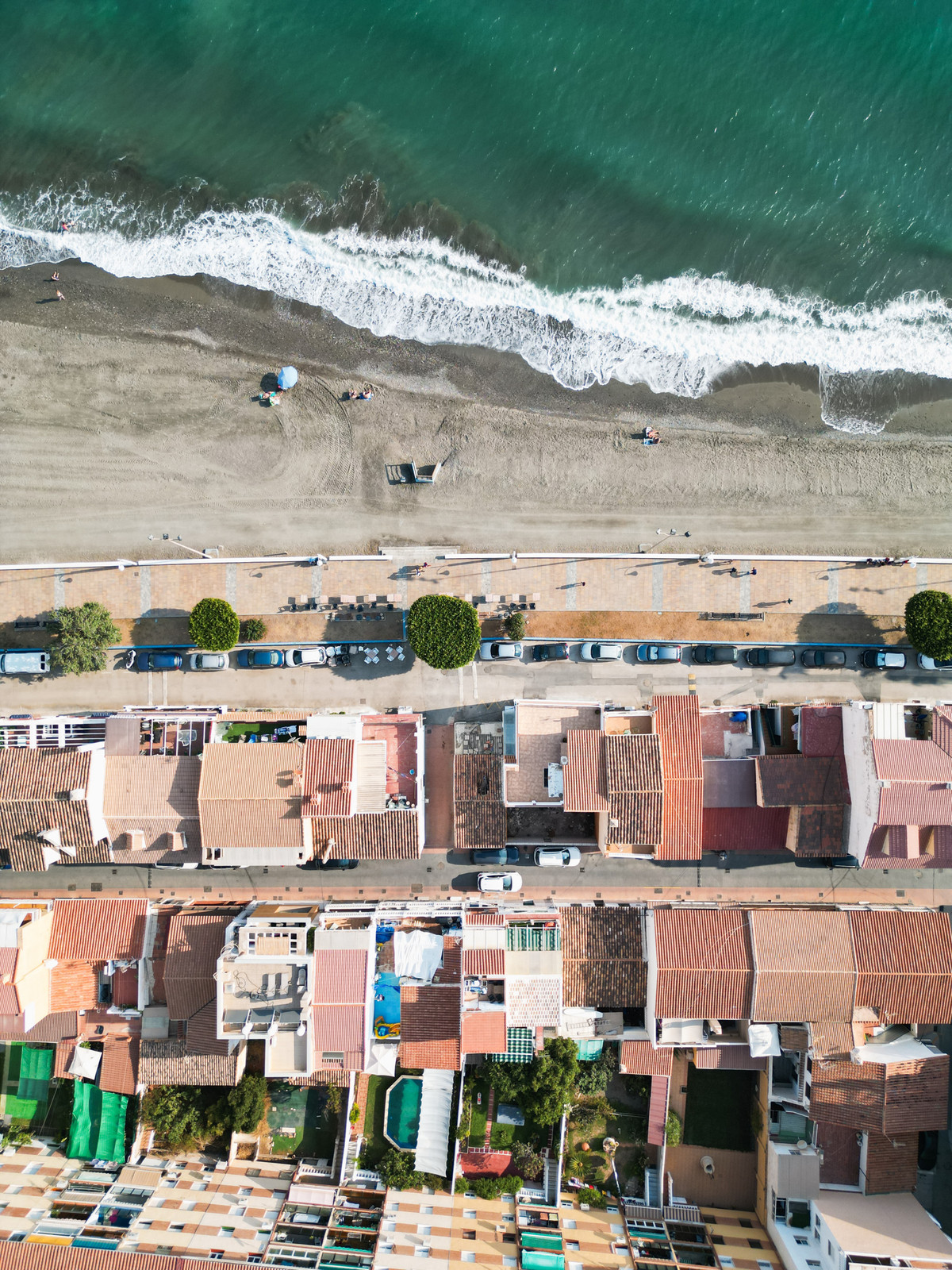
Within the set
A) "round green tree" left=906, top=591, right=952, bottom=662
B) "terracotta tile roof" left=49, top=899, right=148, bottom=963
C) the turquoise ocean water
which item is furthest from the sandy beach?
"terracotta tile roof" left=49, top=899, right=148, bottom=963

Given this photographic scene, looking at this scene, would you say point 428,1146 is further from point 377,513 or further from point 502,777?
point 377,513

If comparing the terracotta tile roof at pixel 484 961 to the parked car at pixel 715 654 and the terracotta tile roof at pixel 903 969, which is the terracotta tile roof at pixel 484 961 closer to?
the terracotta tile roof at pixel 903 969

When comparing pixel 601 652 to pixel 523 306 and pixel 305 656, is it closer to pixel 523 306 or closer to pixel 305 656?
pixel 305 656

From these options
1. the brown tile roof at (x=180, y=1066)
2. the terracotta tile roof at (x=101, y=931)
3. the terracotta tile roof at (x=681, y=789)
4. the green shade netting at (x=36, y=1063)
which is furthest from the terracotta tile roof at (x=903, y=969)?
the green shade netting at (x=36, y=1063)

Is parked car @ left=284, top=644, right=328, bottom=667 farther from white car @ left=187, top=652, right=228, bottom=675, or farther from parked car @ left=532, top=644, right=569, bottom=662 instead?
parked car @ left=532, top=644, right=569, bottom=662

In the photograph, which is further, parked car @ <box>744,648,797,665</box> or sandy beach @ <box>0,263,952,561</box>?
sandy beach @ <box>0,263,952,561</box>

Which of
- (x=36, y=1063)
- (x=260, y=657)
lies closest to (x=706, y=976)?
(x=260, y=657)
